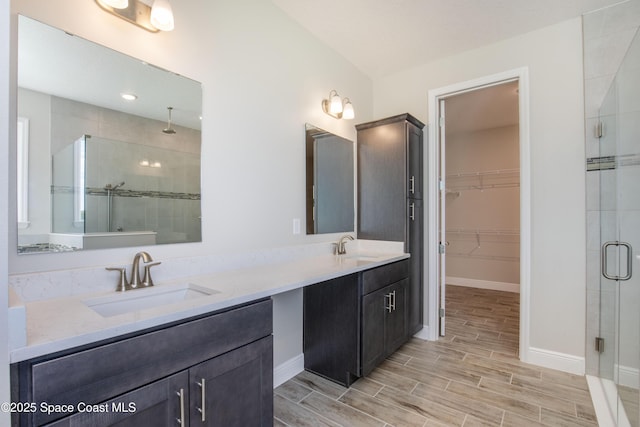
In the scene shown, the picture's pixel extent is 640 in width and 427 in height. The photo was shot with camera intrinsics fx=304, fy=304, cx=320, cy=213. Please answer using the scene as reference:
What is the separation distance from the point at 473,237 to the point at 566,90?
10.5 feet

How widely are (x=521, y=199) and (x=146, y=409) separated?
2779 mm

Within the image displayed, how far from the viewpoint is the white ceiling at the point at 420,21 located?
212 cm

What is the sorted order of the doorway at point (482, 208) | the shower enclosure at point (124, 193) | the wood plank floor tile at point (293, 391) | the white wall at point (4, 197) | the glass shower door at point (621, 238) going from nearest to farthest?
the white wall at point (4, 197)
the shower enclosure at point (124, 193)
the glass shower door at point (621, 238)
the wood plank floor tile at point (293, 391)
the doorway at point (482, 208)

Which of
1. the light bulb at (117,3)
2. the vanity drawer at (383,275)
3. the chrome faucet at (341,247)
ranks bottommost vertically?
the vanity drawer at (383,275)

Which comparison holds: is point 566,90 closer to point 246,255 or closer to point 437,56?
point 437,56

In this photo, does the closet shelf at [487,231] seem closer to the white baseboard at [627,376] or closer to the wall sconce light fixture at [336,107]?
the white baseboard at [627,376]

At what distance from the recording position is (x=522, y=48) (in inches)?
98.3

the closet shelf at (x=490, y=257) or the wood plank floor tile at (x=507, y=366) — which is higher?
the closet shelf at (x=490, y=257)

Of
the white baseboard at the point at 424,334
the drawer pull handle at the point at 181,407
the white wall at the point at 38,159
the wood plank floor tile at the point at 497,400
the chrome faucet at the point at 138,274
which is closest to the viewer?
the drawer pull handle at the point at 181,407

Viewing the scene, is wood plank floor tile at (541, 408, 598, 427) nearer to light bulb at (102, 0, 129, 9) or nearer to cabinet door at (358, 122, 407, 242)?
cabinet door at (358, 122, 407, 242)

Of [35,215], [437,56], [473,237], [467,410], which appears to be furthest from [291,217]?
[473,237]

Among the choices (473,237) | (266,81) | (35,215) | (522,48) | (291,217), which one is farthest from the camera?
(473,237)

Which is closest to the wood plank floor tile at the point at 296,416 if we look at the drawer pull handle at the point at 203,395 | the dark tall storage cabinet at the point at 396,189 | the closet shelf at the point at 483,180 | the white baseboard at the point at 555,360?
the drawer pull handle at the point at 203,395

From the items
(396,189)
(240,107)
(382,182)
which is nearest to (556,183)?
(396,189)
